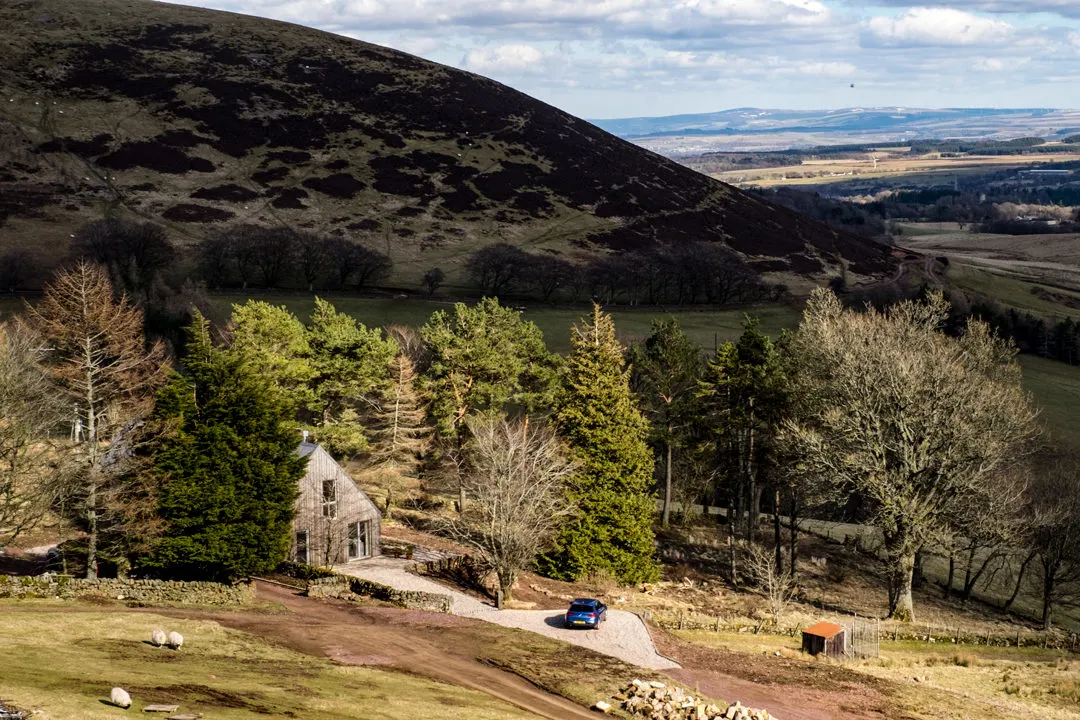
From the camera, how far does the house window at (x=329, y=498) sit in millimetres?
54625

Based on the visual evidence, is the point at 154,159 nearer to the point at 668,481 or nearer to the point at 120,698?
the point at 668,481

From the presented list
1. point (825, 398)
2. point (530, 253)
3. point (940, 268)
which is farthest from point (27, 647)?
point (940, 268)

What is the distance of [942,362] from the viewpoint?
53.0 meters

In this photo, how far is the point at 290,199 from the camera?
179750 millimetres

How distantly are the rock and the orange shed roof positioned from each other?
93.7 feet

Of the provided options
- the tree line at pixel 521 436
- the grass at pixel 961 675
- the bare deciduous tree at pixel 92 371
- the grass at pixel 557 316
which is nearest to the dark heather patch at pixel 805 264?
the grass at pixel 557 316

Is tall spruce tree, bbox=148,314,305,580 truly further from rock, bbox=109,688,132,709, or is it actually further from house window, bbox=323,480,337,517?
rock, bbox=109,688,132,709

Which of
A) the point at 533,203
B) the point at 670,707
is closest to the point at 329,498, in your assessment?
the point at 670,707

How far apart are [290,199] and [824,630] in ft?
497

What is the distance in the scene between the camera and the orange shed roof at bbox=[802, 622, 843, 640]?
43.6 m

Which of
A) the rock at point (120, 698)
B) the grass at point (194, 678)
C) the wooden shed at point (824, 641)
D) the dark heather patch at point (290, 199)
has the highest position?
the dark heather patch at point (290, 199)

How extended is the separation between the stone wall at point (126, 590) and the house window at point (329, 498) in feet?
28.8

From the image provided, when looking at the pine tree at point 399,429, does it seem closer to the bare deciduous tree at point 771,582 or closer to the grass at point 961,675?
the bare deciduous tree at point 771,582

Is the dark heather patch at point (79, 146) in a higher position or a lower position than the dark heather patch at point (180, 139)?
lower
